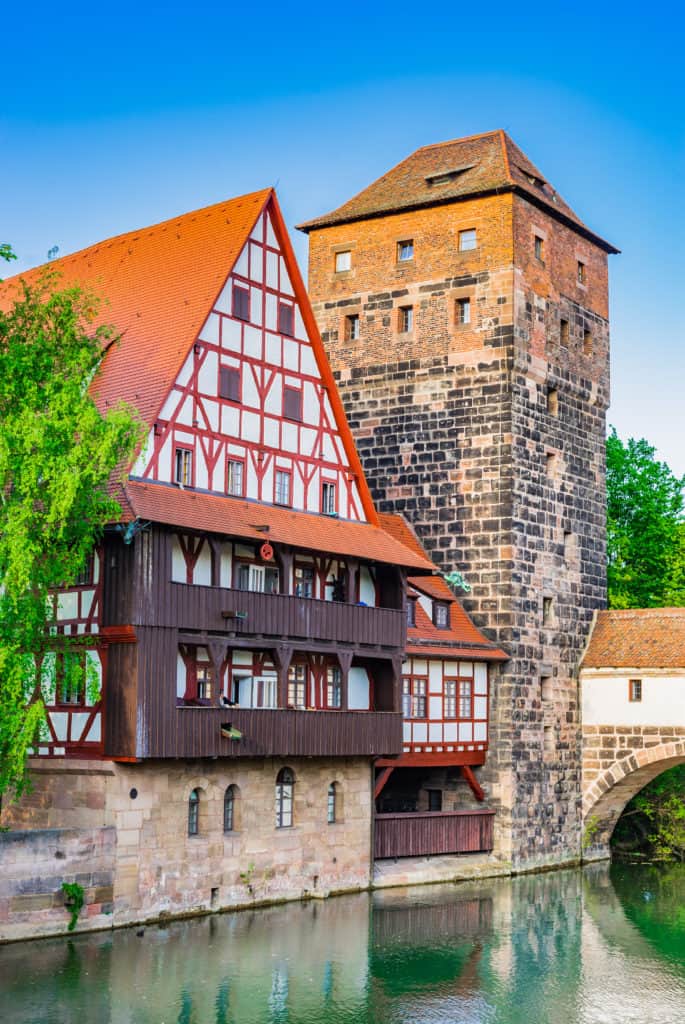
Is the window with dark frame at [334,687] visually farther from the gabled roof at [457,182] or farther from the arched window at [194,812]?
the gabled roof at [457,182]

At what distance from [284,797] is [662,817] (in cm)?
1684

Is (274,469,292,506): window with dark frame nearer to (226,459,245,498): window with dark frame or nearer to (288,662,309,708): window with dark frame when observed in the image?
(226,459,245,498): window with dark frame

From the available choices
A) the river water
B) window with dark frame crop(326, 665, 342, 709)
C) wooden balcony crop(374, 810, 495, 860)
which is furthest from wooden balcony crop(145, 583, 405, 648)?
the river water

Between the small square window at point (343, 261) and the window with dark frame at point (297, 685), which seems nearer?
the window with dark frame at point (297, 685)

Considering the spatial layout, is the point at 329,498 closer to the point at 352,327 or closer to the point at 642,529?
the point at 352,327

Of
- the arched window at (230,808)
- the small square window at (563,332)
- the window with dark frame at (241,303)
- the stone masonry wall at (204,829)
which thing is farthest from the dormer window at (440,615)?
the window with dark frame at (241,303)

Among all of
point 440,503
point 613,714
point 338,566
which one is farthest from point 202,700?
point 613,714

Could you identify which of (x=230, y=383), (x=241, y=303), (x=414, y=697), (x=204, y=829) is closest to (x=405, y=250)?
(x=241, y=303)

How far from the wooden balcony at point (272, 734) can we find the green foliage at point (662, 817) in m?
13.1

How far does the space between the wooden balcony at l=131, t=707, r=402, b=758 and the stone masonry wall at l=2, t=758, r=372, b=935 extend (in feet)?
2.17

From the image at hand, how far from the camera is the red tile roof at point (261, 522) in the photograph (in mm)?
29938

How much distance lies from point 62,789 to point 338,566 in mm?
8955

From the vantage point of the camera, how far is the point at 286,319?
3512 centimetres

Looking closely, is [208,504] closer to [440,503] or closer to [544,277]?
[440,503]
